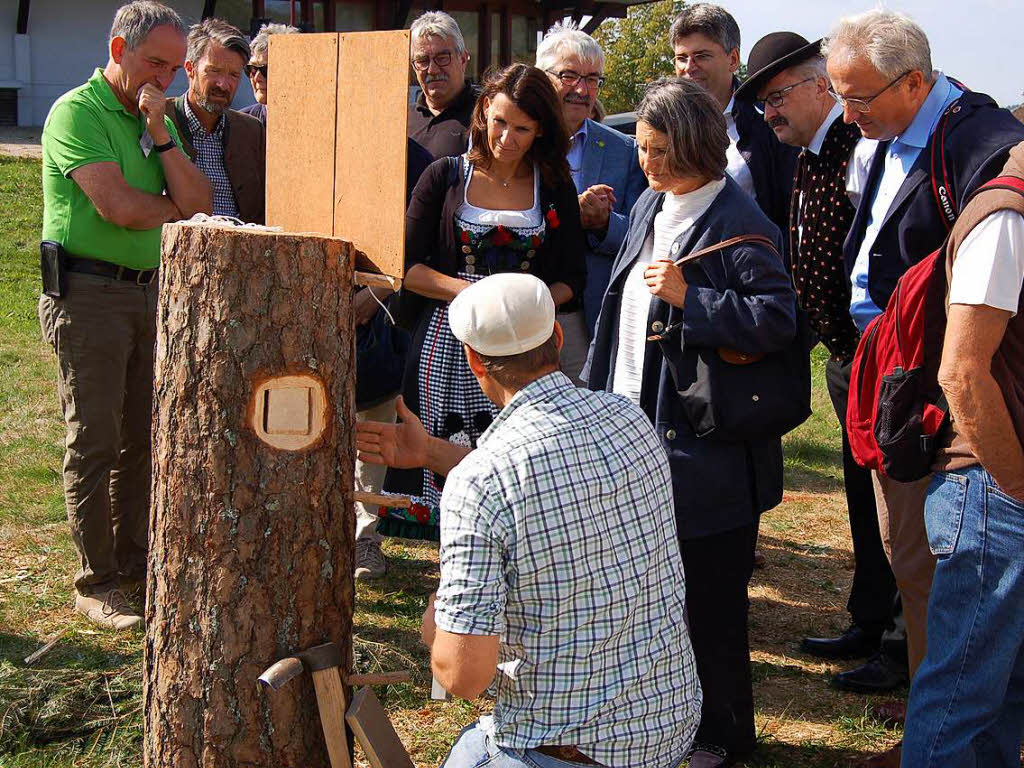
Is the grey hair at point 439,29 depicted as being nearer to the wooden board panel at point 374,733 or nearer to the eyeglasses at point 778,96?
the eyeglasses at point 778,96

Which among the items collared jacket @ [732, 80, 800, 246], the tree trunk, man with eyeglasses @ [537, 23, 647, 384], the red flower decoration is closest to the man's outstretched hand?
the tree trunk

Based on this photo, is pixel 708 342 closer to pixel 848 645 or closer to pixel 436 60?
pixel 848 645

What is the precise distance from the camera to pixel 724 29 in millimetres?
4328

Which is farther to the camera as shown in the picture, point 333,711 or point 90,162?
point 90,162

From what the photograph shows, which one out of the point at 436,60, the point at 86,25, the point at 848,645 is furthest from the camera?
the point at 86,25

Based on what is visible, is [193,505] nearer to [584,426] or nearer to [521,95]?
[584,426]

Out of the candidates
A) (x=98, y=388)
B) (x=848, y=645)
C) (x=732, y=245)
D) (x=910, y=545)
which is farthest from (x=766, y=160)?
(x=98, y=388)

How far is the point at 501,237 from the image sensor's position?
12.2ft

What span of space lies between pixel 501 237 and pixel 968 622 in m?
1.97

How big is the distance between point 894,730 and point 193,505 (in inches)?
88.7

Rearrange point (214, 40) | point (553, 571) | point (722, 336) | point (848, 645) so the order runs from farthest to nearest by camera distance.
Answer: point (214, 40)
point (848, 645)
point (722, 336)
point (553, 571)

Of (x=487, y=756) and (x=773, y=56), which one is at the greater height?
(x=773, y=56)

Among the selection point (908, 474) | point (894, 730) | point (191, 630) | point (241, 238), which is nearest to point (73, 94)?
point (241, 238)

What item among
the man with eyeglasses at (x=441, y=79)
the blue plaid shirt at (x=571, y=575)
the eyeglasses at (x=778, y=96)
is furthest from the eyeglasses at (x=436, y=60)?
the blue plaid shirt at (x=571, y=575)
